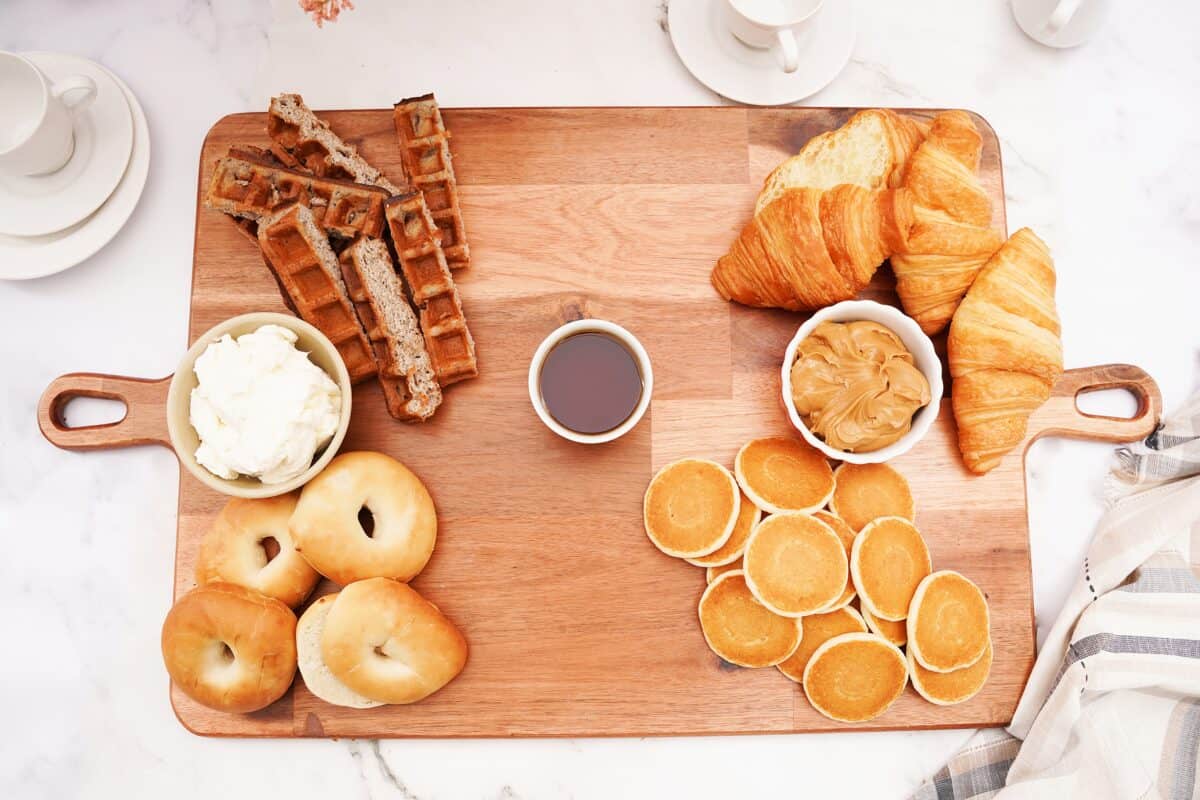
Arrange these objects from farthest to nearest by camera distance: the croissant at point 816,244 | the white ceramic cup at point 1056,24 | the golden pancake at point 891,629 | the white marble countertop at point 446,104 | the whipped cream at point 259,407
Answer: the white ceramic cup at point 1056,24 < the white marble countertop at point 446,104 < the golden pancake at point 891,629 < the croissant at point 816,244 < the whipped cream at point 259,407

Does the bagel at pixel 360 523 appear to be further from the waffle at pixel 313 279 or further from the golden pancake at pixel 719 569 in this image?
the golden pancake at pixel 719 569

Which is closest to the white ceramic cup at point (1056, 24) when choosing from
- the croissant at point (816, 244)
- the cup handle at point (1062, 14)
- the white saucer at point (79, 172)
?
the cup handle at point (1062, 14)

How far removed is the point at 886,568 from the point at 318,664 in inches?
50.5

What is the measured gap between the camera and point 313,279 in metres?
2.10

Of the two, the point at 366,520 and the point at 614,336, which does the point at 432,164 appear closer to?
the point at 614,336

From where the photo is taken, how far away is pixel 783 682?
2137mm

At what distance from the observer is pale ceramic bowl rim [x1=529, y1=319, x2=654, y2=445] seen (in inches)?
80.3

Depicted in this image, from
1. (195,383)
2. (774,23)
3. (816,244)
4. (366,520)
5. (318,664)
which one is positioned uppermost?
(774,23)

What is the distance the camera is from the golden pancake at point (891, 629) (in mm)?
2121

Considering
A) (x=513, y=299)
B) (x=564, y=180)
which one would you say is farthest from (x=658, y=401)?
(x=564, y=180)

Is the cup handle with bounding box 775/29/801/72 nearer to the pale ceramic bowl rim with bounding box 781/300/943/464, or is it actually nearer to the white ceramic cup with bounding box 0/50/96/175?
the pale ceramic bowl rim with bounding box 781/300/943/464

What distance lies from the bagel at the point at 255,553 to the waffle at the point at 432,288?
1.53 ft

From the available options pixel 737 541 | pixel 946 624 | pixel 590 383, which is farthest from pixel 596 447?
pixel 946 624

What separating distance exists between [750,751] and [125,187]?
206 cm
